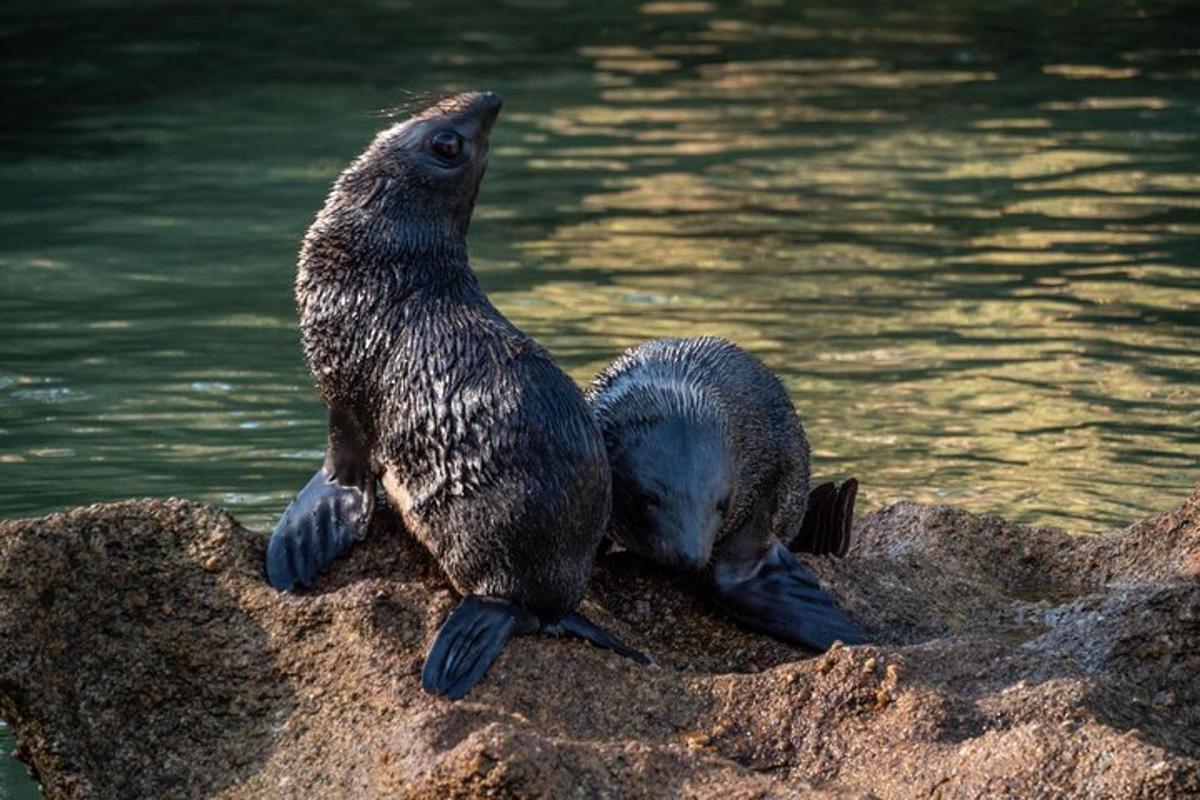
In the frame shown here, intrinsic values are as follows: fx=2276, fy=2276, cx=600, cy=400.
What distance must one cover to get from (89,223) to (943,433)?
663 centimetres

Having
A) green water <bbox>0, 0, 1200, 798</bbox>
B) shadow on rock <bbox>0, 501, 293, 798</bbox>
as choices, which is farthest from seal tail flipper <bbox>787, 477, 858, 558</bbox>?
shadow on rock <bbox>0, 501, 293, 798</bbox>

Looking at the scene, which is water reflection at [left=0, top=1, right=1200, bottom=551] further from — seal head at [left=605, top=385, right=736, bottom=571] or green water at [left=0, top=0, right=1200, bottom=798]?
seal head at [left=605, top=385, right=736, bottom=571]

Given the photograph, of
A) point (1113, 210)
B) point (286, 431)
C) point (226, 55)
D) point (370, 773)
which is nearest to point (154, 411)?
point (286, 431)

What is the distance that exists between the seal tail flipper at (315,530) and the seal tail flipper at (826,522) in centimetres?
163

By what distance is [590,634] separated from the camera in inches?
221

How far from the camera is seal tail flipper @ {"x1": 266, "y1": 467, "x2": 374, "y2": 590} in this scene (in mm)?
5680

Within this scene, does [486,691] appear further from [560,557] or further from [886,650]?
[886,650]

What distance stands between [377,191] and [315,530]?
0.90 metres

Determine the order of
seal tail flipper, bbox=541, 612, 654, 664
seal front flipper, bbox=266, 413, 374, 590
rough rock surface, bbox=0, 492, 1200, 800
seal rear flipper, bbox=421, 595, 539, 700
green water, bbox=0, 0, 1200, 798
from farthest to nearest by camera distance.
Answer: green water, bbox=0, 0, 1200, 798 < seal front flipper, bbox=266, 413, 374, 590 < seal tail flipper, bbox=541, 612, 654, 664 < seal rear flipper, bbox=421, 595, 539, 700 < rough rock surface, bbox=0, 492, 1200, 800

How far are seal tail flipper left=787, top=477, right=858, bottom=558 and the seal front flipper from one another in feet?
5.32

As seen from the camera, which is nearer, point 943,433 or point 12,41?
point 943,433

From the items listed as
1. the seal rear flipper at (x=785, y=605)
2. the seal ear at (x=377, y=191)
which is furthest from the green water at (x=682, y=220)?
the seal rear flipper at (x=785, y=605)

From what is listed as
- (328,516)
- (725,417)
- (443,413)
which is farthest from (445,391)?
(725,417)

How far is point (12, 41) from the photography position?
65.5 ft
